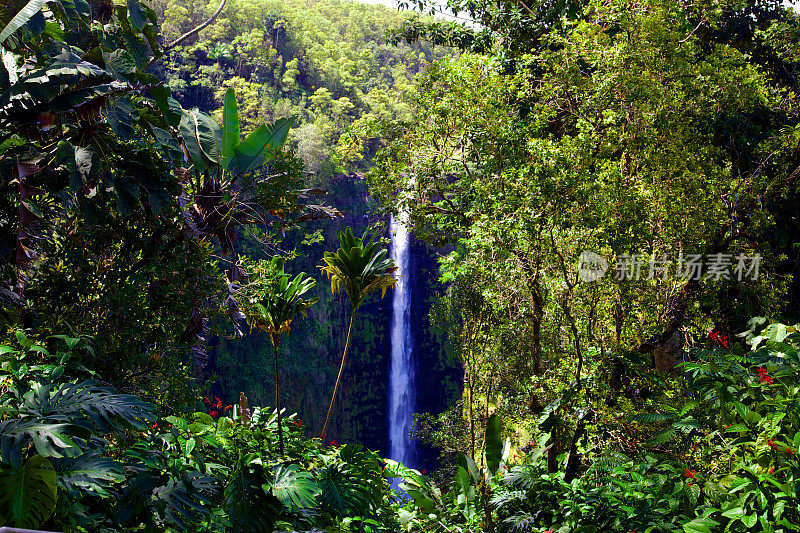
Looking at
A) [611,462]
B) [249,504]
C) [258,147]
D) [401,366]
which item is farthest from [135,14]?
[401,366]

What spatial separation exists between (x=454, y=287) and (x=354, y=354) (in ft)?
53.4

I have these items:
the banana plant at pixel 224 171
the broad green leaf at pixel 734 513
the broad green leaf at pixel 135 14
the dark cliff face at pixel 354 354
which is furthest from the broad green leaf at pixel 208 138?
the dark cliff face at pixel 354 354

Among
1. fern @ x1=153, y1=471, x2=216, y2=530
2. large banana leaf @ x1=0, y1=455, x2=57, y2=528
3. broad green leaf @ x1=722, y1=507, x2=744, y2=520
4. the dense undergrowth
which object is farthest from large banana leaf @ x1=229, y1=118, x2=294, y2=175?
broad green leaf @ x1=722, y1=507, x2=744, y2=520

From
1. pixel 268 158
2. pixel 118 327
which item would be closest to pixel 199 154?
pixel 268 158

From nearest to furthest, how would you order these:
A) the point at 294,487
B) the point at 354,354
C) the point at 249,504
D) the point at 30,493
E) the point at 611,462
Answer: the point at 30,493, the point at 249,504, the point at 294,487, the point at 611,462, the point at 354,354

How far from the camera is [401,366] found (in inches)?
821

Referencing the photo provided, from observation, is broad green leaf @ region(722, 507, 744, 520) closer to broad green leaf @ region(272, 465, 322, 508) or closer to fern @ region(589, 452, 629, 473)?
fern @ region(589, 452, 629, 473)

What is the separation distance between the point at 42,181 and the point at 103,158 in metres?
0.42

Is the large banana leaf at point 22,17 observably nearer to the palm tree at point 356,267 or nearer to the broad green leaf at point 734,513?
the palm tree at point 356,267

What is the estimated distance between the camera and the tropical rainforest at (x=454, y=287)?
120 inches

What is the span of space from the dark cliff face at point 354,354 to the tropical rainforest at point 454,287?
13.8 metres

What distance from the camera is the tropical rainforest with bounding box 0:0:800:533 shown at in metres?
3.04

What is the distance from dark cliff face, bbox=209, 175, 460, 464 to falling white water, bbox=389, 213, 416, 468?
59cm

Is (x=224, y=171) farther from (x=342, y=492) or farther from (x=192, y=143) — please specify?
(x=342, y=492)
